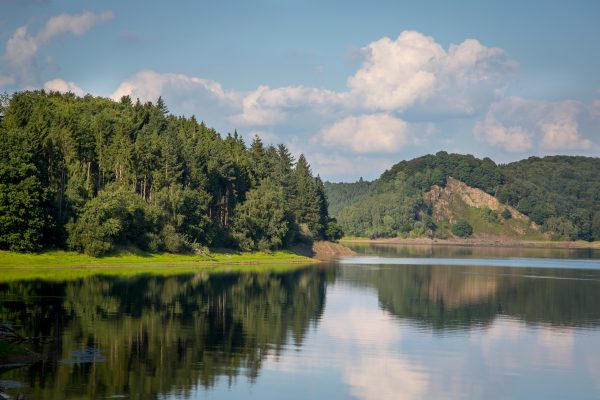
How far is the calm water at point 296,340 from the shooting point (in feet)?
141

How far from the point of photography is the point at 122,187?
13712 cm

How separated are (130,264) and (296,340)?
71.9 metres

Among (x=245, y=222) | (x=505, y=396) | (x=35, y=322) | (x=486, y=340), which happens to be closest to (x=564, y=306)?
(x=486, y=340)

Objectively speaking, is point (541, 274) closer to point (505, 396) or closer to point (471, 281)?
point (471, 281)

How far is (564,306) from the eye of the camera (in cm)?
9194

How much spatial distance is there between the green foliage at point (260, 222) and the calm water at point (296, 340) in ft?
182

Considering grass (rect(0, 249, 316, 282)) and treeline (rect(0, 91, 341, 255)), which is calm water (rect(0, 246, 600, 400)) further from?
treeline (rect(0, 91, 341, 255))

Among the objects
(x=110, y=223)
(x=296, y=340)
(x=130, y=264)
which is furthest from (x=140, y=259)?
(x=296, y=340)

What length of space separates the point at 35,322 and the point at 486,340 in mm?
35456

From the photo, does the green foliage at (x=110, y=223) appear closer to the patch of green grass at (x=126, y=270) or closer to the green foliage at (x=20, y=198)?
the patch of green grass at (x=126, y=270)

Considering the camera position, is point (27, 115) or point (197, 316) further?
point (27, 115)

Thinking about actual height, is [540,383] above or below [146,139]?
below

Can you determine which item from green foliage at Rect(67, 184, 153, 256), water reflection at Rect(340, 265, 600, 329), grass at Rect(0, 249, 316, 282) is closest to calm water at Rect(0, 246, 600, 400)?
water reflection at Rect(340, 265, 600, 329)

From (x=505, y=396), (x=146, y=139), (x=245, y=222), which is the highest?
(x=146, y=139)
